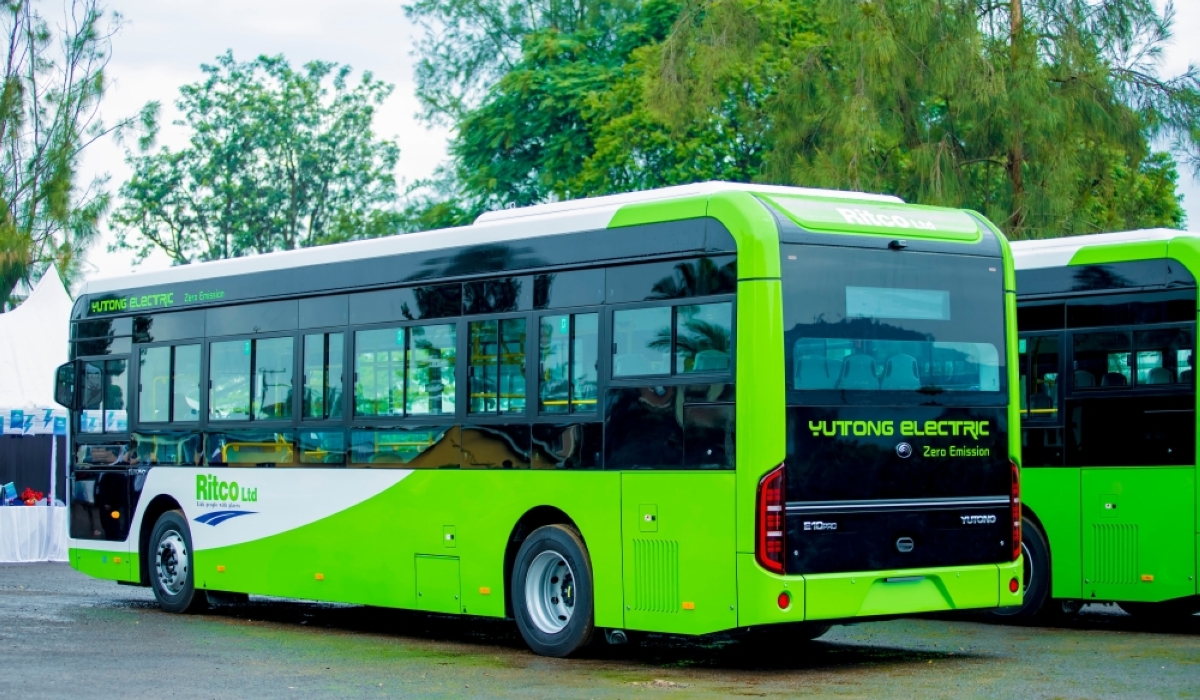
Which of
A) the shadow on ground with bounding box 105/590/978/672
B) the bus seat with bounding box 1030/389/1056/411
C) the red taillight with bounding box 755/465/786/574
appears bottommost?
the shadow on ground with bounding box 105/590/978/672

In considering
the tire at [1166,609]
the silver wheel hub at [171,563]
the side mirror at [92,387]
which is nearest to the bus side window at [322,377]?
the silver wheel hub at [171,563]

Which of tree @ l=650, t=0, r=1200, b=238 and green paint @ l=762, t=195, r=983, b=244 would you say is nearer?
green paint @ l=762, t=195, r=983, b=244

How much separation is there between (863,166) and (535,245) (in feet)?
42.1

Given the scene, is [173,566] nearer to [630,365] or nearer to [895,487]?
[630,365]

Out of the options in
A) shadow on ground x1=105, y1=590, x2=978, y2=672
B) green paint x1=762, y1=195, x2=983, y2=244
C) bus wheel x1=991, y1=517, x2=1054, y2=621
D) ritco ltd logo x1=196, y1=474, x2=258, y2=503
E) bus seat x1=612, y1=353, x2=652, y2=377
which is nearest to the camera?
green paint x1=762, y1=195, x2=983, y2=244

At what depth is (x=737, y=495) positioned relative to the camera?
11250mm

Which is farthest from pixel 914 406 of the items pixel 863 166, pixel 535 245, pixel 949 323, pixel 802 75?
pixel 802 75

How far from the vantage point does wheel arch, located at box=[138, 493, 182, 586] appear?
17.3 meters

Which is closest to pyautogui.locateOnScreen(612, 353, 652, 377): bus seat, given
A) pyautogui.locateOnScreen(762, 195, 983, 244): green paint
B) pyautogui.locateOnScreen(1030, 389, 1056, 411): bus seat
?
pyautogui.locateOnScreen(762, 195, 983, 244): green paint

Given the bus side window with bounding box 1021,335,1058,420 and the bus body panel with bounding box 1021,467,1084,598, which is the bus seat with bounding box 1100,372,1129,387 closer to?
the bus side window with bounding box 1021,335,1058,420

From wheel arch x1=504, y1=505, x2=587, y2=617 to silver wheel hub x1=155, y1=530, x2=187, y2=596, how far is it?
5.00 metres

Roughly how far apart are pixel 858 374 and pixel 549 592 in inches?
114

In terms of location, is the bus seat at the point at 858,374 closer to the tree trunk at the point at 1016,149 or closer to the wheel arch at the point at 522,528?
the wheel arch at the point at 522,528

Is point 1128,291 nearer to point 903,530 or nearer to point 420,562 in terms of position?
point 903,530
